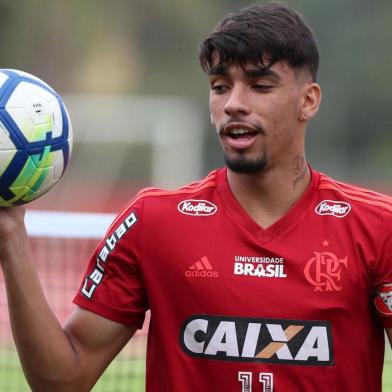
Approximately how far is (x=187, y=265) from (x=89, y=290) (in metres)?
0.38

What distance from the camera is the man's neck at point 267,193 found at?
3.91m

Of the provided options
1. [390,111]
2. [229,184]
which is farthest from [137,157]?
[229,184]

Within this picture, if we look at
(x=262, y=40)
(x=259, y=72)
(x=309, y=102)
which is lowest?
(x=309, y=102)

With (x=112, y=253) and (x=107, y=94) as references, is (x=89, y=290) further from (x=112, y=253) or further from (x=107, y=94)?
(x=107, y=94)

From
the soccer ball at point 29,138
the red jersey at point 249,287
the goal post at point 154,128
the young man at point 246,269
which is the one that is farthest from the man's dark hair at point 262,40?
the goal post at point 154,128

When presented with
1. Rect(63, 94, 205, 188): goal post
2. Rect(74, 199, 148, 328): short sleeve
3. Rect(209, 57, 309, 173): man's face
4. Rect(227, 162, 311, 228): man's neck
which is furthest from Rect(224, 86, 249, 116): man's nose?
Rect(63, 94, 205, 188): goal post

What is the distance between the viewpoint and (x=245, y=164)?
3.76 meters

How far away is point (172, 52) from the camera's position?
18.1 meters

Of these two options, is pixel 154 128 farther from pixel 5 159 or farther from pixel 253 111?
pixel 5 159

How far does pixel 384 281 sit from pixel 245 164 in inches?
25.2

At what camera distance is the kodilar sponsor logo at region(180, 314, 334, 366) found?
146 inches

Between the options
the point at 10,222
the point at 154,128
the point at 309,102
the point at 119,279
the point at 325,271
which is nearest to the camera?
the point at 10,222

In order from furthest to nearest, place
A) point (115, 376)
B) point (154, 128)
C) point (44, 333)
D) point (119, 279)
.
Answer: point (154, 128) < point (115, 376) < point (119, 279) < point (44, 333)

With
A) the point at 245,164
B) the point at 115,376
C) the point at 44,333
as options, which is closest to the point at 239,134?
the point at 245,164
